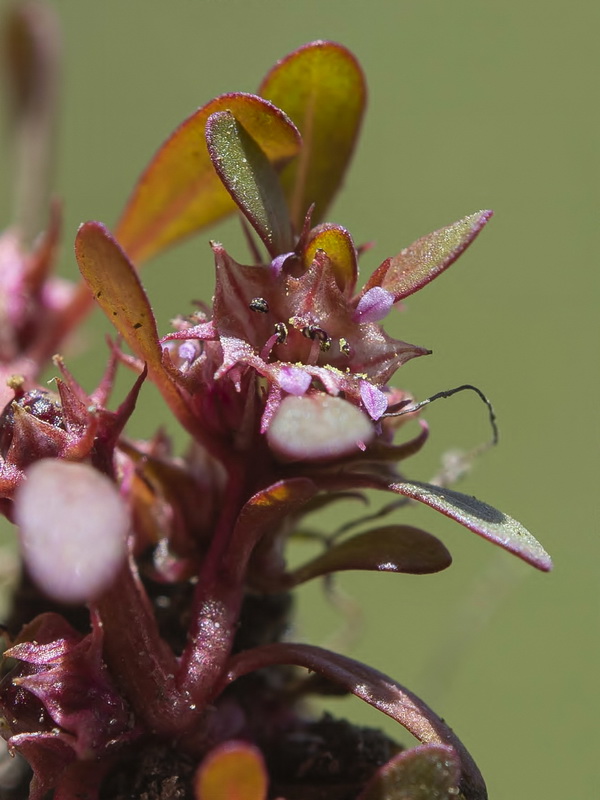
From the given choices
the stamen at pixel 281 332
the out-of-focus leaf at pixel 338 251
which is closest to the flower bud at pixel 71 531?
the stamen at pixel 281 332

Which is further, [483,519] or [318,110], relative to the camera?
[318,110]

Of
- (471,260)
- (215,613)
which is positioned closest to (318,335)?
(215,613)

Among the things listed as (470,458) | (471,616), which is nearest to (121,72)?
(471,616)

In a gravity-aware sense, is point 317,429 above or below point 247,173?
below

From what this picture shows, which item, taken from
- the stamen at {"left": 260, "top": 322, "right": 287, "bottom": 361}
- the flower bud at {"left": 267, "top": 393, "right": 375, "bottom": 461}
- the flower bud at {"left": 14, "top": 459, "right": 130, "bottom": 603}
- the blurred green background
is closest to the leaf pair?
the stamen at {"left": 260, "top": 322, "right": 287, "bottom": 361}

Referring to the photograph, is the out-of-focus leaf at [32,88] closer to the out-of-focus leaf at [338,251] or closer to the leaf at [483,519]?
the out-of-focus leaf at [338,251]

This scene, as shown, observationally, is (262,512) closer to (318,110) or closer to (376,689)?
(376,689)
